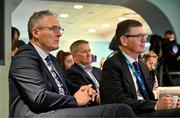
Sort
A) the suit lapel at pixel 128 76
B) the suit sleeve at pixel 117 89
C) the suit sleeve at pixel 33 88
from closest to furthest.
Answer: the suit sleeve at pixel 33 88
the suit sleeve at pixel 117 89
the suit lapel at pixel 128 76

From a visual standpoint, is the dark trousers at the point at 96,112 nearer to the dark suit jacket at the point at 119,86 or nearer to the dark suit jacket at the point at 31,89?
the dark suit jacket at the point at 31,89

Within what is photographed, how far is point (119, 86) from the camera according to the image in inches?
76.4

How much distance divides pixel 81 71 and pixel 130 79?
736 mm

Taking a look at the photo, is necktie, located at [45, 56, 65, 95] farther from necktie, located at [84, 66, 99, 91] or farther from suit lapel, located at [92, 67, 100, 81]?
suit lapel, located at [92, 67, 100, 81]

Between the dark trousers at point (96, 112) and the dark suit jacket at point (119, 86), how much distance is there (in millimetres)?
338

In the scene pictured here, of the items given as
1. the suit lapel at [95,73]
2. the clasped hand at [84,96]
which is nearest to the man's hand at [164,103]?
the clasped hand at [84,96]

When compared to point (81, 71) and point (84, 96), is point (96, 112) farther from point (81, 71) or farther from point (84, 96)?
point (81, 71)

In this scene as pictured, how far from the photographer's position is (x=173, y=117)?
1724 mm

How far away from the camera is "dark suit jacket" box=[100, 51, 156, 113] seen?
1.89m

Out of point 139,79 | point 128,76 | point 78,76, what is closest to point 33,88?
point 128,76

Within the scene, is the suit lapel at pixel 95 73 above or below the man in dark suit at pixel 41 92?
below

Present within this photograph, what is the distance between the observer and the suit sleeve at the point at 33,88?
1.67 m

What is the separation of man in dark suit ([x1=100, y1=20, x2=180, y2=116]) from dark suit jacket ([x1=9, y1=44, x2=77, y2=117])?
0.29m

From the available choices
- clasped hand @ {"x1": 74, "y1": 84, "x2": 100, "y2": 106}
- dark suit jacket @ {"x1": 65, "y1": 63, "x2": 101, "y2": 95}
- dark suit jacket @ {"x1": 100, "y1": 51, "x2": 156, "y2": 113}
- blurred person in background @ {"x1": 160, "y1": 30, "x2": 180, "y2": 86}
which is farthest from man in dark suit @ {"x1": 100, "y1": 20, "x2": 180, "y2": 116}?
blurred person in background @ {"x1": 160, "y1": 30, "x2": 180, "y2": 86}
